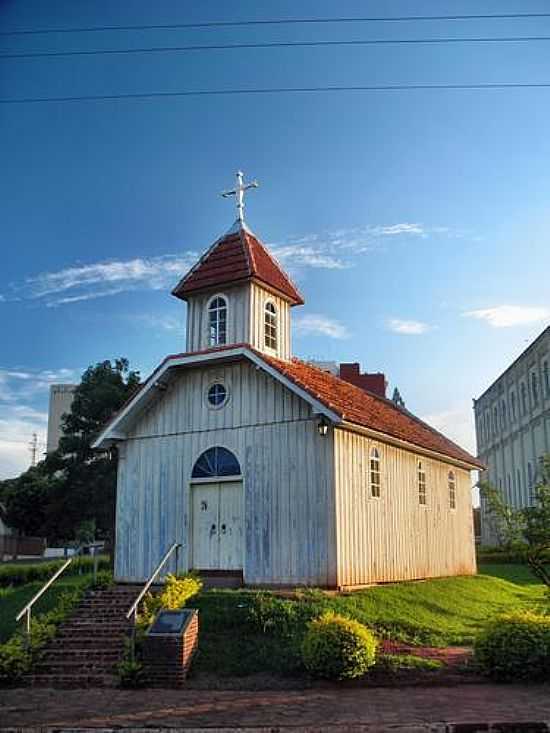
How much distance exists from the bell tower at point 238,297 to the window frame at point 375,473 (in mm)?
3589

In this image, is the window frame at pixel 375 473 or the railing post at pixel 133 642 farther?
the window frame at pixel 375 473

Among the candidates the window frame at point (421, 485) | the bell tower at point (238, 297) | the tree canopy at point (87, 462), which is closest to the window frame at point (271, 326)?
the bell tower at point (238, 297)

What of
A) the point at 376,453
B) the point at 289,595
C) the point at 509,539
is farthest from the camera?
the point at 376,453

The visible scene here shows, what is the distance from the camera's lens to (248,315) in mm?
20000

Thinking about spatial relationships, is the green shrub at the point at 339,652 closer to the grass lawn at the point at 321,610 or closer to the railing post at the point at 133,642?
the grass lawn at the point at 321,610

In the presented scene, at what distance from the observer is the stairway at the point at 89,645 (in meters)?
13.4

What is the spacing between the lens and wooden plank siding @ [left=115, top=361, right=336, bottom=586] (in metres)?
17.7

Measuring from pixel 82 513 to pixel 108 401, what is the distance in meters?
5.75

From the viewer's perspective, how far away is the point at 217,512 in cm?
1908

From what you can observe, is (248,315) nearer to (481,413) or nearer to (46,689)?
(46,689)

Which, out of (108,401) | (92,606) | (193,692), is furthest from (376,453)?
(108,401)

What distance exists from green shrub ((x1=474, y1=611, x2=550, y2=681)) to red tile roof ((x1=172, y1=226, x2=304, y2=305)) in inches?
419

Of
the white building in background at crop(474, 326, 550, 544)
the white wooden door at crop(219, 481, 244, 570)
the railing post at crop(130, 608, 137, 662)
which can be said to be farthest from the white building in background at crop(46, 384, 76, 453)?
the railing post at crop(130, 608, 137, 662)

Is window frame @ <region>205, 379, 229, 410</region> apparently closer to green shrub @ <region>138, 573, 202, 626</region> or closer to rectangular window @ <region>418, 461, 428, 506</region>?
green shrub @ <region>138, 573, 202, 626</region>
